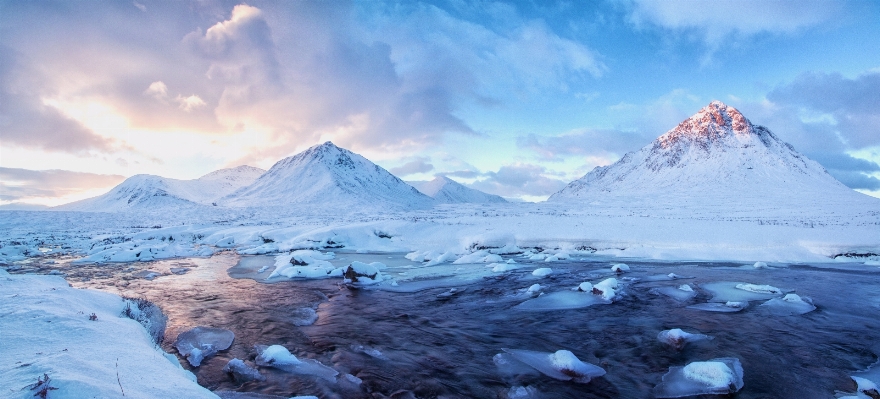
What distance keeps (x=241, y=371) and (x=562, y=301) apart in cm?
938

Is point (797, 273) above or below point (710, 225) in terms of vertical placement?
below

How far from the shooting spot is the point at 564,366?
23.9ft

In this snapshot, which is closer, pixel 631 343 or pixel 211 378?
pixel 211 378

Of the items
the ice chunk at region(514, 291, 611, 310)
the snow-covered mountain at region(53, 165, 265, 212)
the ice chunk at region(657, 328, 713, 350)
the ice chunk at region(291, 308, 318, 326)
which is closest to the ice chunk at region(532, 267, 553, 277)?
the ice chunk at region(514, 291, 611, 310)

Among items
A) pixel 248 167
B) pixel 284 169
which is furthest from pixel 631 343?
pixel 248 167

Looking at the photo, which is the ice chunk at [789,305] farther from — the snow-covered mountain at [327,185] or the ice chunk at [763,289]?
the snow-covered mountain at [327,185]

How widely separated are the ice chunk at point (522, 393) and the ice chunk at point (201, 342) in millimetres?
5604

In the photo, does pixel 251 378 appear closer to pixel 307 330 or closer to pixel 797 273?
pixel 307 330

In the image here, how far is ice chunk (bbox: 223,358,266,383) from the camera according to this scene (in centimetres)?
666

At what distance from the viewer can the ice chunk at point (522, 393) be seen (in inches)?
248

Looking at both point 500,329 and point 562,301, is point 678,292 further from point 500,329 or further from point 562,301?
point 500,329

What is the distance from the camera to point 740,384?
6.49 metres

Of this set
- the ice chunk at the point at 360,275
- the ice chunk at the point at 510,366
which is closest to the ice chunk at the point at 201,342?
the ice chunk at the point at 510,366

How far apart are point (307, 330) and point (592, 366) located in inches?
255
